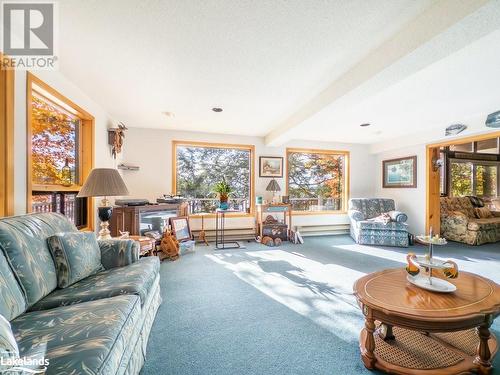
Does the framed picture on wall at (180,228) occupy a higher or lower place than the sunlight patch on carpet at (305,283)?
higher

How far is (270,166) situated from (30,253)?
14.4 feet

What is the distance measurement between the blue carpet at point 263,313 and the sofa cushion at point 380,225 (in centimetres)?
81

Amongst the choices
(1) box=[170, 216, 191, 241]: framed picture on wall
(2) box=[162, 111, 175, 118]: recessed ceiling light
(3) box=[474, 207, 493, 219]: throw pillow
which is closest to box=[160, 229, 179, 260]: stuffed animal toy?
(1) box=[170, 216, 191, 241]: framed picture on wall

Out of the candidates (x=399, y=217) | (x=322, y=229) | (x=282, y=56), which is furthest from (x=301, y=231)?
(x=282, y=56)

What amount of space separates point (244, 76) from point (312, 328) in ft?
8.17

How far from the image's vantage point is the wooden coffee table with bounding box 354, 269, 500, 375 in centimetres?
129

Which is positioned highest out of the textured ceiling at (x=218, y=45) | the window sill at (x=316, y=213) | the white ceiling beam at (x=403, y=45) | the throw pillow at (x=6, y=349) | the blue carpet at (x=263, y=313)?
A: the textured ceiling at (x=218, y=45)

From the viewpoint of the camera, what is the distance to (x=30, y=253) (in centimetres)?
139

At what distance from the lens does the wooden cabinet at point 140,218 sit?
341 cm

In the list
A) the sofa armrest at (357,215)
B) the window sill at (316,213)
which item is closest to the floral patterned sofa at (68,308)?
the window sill at (316,213)

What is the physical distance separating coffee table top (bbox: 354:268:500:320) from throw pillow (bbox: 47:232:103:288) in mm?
2007

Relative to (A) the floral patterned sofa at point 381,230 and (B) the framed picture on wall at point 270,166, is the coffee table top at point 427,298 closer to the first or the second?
(A) the floral patterned sofa at point 381,230

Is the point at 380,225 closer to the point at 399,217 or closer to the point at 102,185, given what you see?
the point at 399,217

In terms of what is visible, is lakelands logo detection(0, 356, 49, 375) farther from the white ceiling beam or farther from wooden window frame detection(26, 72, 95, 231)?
the white ceiling beam
